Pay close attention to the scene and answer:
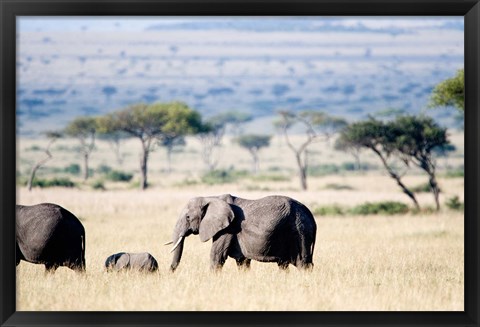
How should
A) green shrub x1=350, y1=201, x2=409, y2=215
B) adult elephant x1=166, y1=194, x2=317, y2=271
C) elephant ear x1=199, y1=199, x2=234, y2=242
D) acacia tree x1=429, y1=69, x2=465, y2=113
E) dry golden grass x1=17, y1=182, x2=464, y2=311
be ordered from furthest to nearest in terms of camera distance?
green shrub x1=350, y1=201, x2=409, y2=215
acacia tree x1=429, y1=69, x2=465, y2=113
elephant ear x1=199, y1=199, x2=234, y2=242
adult elephant x1=166, y1=194, x2=317, y2=271
dry golden grass x1=17, y1=182, x2=464, y2=311

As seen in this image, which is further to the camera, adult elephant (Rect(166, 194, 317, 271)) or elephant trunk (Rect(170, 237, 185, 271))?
elephant trunk (Rect(170, 237, 185, 271))

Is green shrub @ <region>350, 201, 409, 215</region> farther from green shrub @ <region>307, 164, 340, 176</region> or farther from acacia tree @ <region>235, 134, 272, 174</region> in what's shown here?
acacia tree @ <region>235, 134, 272, 174</region>

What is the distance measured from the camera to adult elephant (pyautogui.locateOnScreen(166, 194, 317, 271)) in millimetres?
12055

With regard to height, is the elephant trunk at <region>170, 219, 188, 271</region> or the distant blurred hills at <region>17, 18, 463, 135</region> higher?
the distant blurred hills at <region>17, 18, 463, 135</region>

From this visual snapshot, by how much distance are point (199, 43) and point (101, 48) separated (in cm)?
1665

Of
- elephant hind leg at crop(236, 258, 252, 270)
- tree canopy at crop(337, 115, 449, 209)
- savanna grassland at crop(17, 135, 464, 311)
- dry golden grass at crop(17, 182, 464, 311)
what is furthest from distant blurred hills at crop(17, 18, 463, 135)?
elephant hind leg at crop(236, 258, 252, 270)

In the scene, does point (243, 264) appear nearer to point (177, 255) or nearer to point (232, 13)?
point (177, 255)

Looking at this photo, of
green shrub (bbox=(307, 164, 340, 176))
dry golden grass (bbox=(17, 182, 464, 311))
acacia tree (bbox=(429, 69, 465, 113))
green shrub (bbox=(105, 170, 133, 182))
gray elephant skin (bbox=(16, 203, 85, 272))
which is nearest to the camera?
dry golden grass (bbox=(17, 182, 464, 311))

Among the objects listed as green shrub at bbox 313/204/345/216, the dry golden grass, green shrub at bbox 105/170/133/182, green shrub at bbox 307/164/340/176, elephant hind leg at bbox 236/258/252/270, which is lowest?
the dry golden grass

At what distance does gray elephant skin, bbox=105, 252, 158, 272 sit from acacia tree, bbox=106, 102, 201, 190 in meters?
38.3

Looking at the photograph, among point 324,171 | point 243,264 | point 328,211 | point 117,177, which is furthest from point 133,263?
point 324,171

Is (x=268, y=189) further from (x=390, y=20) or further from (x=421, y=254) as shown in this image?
(x=390, y=20)

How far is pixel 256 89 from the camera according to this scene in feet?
467

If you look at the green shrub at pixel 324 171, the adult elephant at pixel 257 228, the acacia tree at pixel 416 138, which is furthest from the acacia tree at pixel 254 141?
the adult elephant at pixel 257 228
